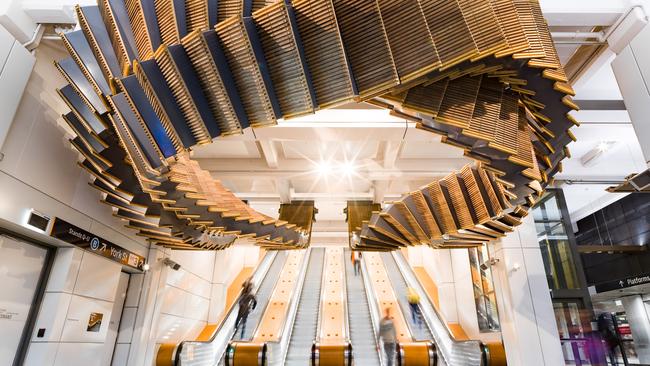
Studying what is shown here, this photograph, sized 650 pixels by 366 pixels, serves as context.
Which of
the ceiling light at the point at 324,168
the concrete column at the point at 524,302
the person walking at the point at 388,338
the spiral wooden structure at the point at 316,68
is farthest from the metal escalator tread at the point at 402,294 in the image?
the spiral wooden structure at the point at 316,68

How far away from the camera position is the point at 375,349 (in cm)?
984

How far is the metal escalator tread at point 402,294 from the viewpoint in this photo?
35.0 ft

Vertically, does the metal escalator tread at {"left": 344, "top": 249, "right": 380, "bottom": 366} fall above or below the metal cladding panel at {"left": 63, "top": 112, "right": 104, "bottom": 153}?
below

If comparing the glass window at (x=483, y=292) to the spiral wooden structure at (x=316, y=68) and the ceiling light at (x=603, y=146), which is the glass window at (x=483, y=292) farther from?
the spiral wooden structure at (x=316, y=68)

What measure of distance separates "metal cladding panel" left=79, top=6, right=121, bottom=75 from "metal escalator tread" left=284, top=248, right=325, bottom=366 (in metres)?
8.39

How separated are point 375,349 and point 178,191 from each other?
730cm

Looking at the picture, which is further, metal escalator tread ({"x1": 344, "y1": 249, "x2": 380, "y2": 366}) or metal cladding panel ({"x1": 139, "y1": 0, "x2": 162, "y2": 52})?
metal escalator tread ({"x1": 344, "y1": 249, "x2": 380, "y2": 366})

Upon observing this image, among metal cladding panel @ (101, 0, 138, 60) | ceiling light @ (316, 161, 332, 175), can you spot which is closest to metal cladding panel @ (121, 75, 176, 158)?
metal cladding panel @ (101, 0, 138, 60)

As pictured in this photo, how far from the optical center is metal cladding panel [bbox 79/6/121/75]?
2.71m

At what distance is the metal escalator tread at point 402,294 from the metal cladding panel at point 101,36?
10.1 metres

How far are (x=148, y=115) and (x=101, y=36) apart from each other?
31.8 inches

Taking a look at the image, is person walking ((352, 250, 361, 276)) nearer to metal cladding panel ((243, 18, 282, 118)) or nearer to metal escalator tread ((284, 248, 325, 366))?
metal escalator tread ((284, 248, 325, 366))

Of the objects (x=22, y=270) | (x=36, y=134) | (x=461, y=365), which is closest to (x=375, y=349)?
(x=461, y=365)

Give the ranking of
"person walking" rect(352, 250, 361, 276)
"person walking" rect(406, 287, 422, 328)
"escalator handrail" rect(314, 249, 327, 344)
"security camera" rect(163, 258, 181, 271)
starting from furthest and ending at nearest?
"person walking" rect(352, 250, 361, 276) → "person walking" rect(406, 287, 422, 328) → "escalator handrail" rect(314, 249, 327, 344) → "security camera" rect(163, 258, 181, 271)
